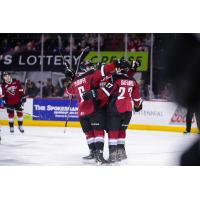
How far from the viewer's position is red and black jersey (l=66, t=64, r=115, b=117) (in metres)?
2.37

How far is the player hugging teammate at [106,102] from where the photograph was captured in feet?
7.67

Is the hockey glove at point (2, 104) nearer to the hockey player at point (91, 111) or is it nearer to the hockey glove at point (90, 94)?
the hockey player at point (91, 111)

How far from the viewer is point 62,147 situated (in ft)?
8.06

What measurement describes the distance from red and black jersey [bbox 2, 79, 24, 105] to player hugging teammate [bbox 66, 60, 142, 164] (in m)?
0.37

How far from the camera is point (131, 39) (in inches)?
89.3

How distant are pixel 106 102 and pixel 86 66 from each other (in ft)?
0.92

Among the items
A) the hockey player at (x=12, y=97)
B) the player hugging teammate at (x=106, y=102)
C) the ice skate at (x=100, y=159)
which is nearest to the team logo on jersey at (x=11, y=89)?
the hockey player at (x=12, y=97)

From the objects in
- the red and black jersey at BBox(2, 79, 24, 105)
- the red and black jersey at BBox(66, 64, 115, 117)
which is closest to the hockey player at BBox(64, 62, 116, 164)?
the red and black jersey at BBox(66, 64, 115, 117)

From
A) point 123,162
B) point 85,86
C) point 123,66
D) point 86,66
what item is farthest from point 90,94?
point 123,162

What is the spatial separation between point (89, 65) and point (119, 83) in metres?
0.24

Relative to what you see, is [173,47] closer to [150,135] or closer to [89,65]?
[89,65]

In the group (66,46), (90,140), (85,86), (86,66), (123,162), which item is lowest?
(123,162)

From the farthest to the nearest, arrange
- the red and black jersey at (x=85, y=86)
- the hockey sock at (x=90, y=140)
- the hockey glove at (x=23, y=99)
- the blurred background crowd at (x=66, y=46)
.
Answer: the hockey glove at (x=23, y=99) → the hockey sock at (x=90, y=140) → the red and black jersey at (x=85, y=86) → the blurred background crowd at (x=66, y=46)

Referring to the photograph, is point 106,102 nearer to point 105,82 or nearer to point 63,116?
point 105,82
